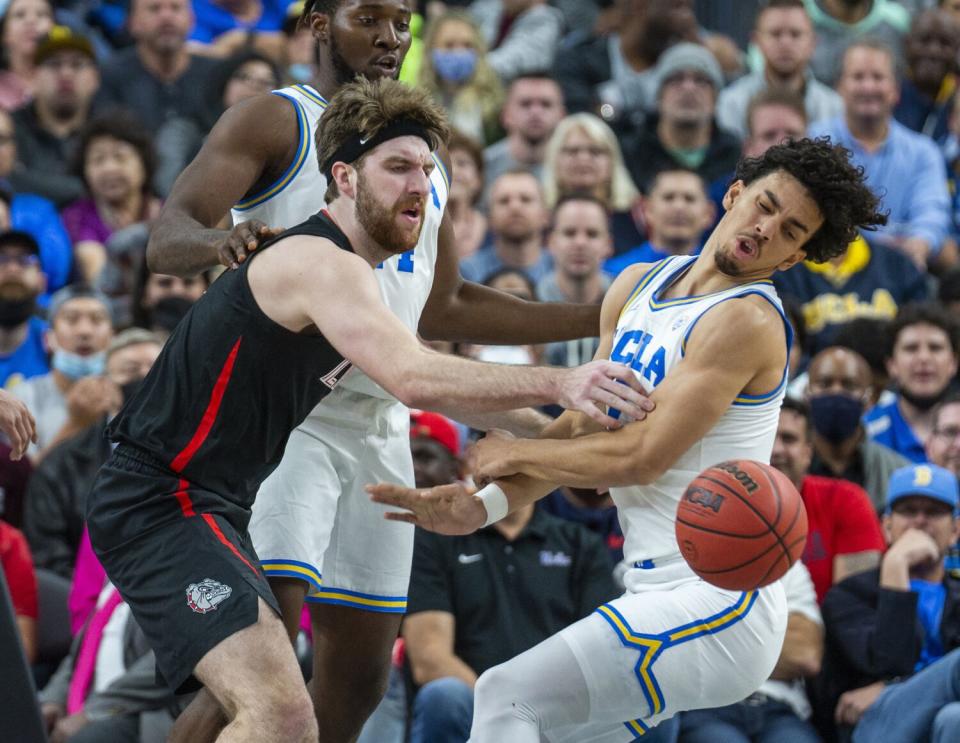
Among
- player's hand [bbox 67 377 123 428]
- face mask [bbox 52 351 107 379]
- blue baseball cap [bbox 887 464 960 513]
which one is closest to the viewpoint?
blue baseball cap [bbox 887 464 960 513]

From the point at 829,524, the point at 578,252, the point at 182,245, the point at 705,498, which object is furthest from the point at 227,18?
the point at 705,498

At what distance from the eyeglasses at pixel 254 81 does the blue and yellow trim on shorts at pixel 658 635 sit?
7.04 metres

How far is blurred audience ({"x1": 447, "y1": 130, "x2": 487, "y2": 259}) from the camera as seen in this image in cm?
1047

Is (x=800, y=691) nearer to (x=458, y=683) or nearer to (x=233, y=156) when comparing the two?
(x=458, y=683)

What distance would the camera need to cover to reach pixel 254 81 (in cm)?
1113

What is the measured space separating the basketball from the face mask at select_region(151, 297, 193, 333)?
509cm

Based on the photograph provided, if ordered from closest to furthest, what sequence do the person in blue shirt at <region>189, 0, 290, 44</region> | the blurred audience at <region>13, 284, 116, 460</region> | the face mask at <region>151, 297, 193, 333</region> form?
the blurred audience at <region>13, 284, 116, 460</region> → the face mask at <region>151, 297, 193, 333</region> → the person in blue shirt at <region>189, 0, 290, 44</region>

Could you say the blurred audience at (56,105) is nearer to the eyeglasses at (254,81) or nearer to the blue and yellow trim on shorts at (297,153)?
the eyeglasses at (254,81)

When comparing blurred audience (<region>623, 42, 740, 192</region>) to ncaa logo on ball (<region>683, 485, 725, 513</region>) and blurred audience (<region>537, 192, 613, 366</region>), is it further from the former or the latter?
ncaa logo on ball (<region>683, 485, 725, 513</region>)

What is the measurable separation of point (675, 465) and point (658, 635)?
1.73ft

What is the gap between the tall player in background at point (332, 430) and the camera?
516cm

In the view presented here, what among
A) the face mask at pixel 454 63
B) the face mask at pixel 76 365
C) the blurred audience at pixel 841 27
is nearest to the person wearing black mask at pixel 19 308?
the face mask at pixel 76 365

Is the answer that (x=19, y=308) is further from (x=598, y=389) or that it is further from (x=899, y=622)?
(x=598, y=389)

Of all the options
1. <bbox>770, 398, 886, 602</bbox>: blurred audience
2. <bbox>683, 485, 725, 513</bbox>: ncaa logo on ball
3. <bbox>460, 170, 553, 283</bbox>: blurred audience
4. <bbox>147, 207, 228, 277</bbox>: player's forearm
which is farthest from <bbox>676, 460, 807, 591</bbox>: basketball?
<bbox>460, 170, 553, 283</bbox>: blurred audience
